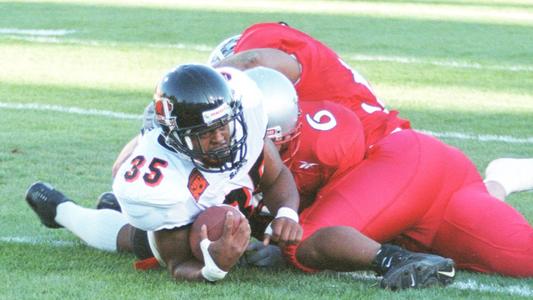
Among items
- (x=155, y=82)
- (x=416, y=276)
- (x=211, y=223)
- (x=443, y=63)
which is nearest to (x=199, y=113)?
(x=211, y=223)

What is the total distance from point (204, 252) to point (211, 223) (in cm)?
10

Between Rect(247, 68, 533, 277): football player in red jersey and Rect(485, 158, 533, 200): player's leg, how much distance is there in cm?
39

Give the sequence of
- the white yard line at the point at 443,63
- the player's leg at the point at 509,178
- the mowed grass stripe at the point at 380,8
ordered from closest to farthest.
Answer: the player's leg at the point at 509,178 < the white yard line at the point at 443,63 < the mowed grass stripe at the point at 380,8

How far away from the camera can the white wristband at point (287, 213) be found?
4129 mm

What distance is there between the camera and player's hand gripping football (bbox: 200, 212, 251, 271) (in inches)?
153

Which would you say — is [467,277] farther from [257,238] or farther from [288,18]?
[288,18]

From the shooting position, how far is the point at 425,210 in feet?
14.8

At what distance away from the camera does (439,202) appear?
4559 mm

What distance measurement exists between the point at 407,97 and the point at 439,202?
3992 millimetres

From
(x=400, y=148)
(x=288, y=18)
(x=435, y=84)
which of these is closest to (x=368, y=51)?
(x=435, y=84)

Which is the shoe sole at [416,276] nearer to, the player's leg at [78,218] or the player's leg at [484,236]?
the player's leg at [484,236]

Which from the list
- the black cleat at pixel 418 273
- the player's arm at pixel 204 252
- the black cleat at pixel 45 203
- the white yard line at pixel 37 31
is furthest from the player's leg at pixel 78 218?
the white yard line at pixel 37 31

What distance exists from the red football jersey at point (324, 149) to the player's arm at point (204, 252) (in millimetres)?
666

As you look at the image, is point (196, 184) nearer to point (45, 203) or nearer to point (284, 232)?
point (284, 232)
